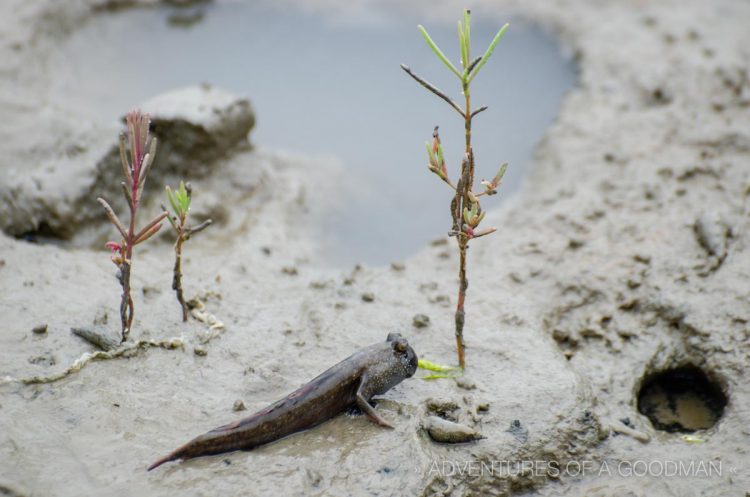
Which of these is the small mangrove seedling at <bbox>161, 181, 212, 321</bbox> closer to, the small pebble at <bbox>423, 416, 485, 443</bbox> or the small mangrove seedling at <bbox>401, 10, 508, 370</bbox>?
the small mangrove seedling at <bbox>401, 10, 508, 370</bbox>

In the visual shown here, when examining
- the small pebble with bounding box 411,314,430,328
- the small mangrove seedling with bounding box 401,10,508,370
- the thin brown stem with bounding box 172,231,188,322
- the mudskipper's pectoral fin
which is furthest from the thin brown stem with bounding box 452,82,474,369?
the thin brown stem with bounding box 172,231,188,322

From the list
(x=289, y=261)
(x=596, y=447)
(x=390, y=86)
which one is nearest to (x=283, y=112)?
(x=390, y=86)

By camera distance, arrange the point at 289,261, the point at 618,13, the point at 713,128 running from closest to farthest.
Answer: the point at 289,261 < the point at 713,128 < the point at 618,13

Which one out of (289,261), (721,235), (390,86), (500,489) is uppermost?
(390,86)

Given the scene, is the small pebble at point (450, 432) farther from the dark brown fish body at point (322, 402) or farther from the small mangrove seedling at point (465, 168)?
the small mangrove seedling at point (465, 168)

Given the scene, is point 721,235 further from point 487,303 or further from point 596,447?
point 596,447

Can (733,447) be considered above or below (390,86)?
below

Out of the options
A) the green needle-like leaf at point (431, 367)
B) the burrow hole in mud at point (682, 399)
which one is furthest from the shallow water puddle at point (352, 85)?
the burrow hole in mud at point (682, 399)
